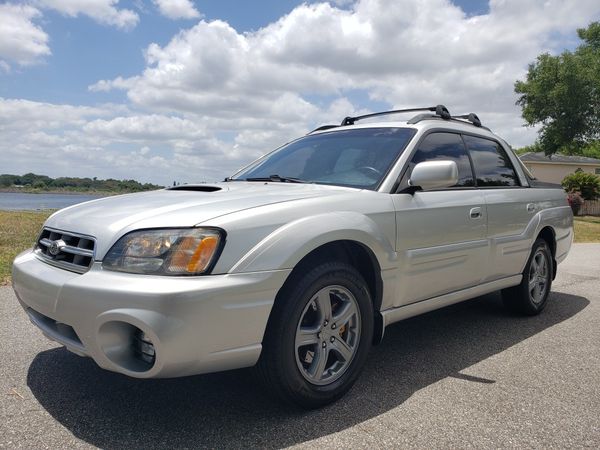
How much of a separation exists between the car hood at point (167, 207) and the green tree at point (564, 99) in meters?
28.1

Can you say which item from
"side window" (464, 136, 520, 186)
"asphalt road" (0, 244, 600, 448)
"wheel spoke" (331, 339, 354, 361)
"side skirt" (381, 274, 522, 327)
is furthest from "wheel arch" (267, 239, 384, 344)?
"side window" (464, 136, 520, 186)

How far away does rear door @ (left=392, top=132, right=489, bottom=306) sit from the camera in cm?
341

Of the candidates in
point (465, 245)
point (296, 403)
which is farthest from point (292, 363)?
point (465, 245)

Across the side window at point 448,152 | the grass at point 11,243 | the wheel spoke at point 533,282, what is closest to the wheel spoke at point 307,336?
the side window at point 448,152

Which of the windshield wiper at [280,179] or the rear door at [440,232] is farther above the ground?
the windshield wiper at [280,179]

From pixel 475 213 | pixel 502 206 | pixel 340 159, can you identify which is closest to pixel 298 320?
pixel 340 159

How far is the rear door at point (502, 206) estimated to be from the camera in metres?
4.30

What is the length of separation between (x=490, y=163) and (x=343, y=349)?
8.28 feet

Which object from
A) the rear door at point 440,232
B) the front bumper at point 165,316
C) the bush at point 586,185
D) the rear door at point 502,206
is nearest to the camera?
the front bumper at point 165,316

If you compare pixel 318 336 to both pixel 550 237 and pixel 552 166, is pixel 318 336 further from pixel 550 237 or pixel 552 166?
pixel 552 166

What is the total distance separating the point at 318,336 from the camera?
9.51ft

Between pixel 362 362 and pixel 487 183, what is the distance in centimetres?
219

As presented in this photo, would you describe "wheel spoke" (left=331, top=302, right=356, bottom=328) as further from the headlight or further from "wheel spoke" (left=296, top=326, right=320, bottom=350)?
the headlight

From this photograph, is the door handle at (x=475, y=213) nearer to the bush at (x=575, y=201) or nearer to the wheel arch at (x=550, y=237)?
the wheel arch at (x=550, y=237)
